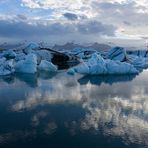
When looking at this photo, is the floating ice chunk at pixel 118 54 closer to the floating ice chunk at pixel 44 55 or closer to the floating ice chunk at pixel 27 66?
the floating ice chunk at pixel 44 55

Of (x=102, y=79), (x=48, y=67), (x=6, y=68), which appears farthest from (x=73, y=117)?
(x=48, y=67)

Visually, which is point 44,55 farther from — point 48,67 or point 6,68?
point 6,68

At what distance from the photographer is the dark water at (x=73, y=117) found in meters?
7.56

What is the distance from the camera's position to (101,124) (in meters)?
8.87

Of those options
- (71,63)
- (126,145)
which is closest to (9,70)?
(71,63)

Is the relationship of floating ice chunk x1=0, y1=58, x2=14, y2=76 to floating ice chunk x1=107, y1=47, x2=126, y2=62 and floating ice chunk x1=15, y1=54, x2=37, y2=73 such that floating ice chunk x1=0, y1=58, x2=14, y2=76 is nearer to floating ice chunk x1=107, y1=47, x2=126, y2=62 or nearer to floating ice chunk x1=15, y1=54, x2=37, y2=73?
floating ice chunk x1=15, y1=54, x2=37, y2=73

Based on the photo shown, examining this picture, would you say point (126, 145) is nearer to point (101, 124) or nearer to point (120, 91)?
point (101, 124)

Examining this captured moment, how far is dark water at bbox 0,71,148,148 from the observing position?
7.56m

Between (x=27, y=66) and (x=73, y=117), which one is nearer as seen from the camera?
(x=73, y=117)

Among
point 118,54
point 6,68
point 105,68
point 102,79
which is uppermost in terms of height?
point 118,54

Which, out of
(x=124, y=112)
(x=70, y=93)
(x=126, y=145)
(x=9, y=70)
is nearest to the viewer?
(x=126, y=145)

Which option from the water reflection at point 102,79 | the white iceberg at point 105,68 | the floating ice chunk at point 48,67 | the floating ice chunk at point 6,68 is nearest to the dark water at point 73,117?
the water reflection at point 102,79

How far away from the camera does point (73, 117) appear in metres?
9.62

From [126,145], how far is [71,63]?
2464 centimetres
